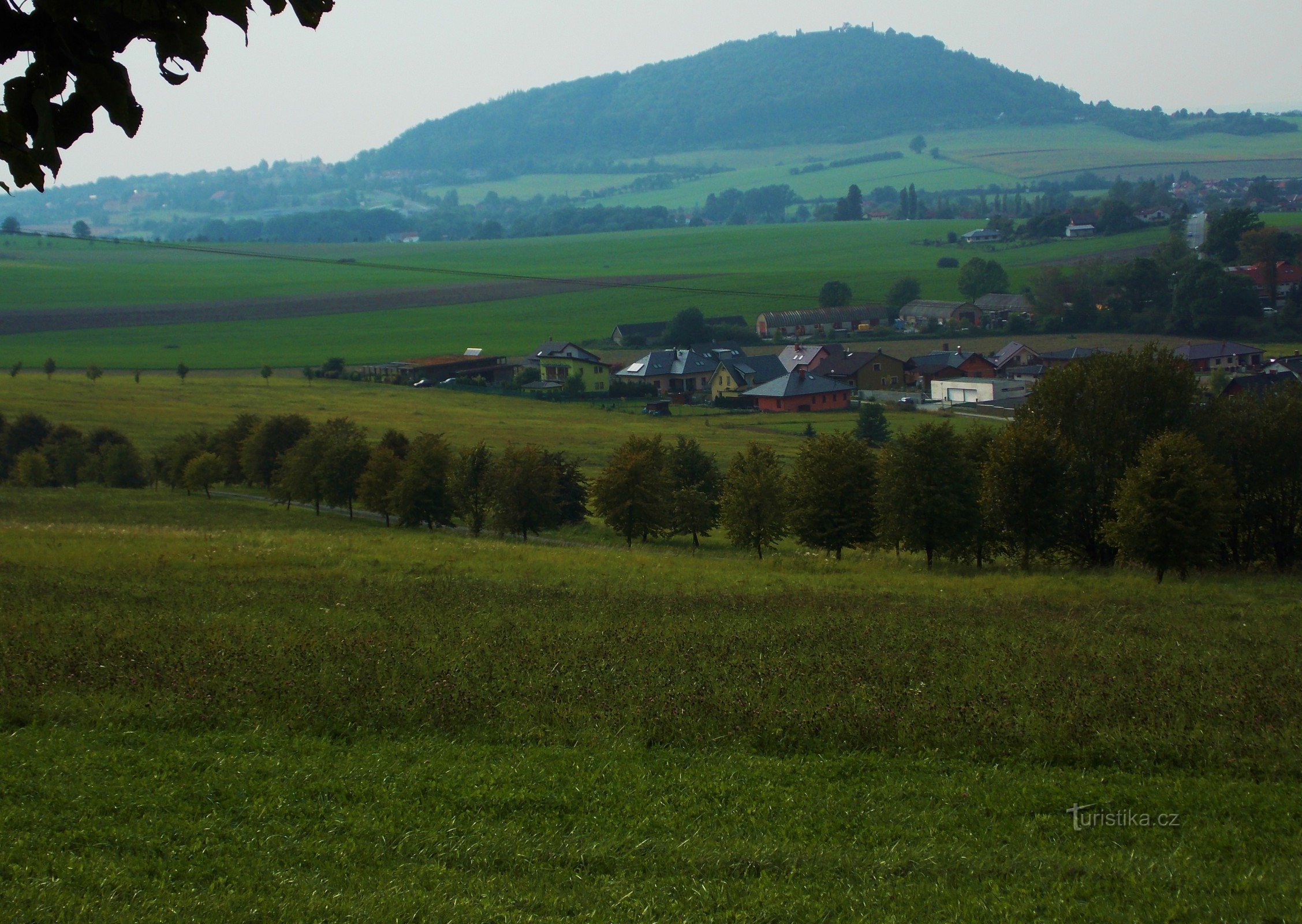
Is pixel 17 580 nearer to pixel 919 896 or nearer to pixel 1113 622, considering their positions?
pixel 919 896

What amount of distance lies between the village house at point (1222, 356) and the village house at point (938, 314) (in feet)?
95.5

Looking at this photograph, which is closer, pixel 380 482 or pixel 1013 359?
pixel 380 482

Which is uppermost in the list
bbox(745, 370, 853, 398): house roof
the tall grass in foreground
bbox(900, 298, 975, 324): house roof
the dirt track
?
the dirt track

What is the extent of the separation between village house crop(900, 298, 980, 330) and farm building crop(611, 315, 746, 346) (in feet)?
58.8

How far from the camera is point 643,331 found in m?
113

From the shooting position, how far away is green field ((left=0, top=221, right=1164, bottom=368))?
103375mm

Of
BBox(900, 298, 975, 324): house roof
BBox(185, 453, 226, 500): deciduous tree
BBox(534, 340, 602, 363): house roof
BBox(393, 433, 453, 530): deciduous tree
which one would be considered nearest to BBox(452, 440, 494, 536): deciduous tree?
BBox(393, 433, 453, 530): deciduous tree

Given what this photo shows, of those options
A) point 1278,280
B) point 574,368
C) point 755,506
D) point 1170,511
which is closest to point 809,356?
point 574,368

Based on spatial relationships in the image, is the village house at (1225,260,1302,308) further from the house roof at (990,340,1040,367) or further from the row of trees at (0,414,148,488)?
the row of trees at (0,414,148,488)

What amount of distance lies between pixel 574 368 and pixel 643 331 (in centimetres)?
2530

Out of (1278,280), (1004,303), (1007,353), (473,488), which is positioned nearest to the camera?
(473,488)

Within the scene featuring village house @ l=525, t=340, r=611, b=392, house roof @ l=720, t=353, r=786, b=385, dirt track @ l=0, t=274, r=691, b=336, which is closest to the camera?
house roof @ l=720, t=353, r=786, b=385

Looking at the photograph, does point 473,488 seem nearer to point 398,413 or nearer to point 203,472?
point 203,472

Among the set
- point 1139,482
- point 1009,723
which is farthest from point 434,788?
point 1139,482
